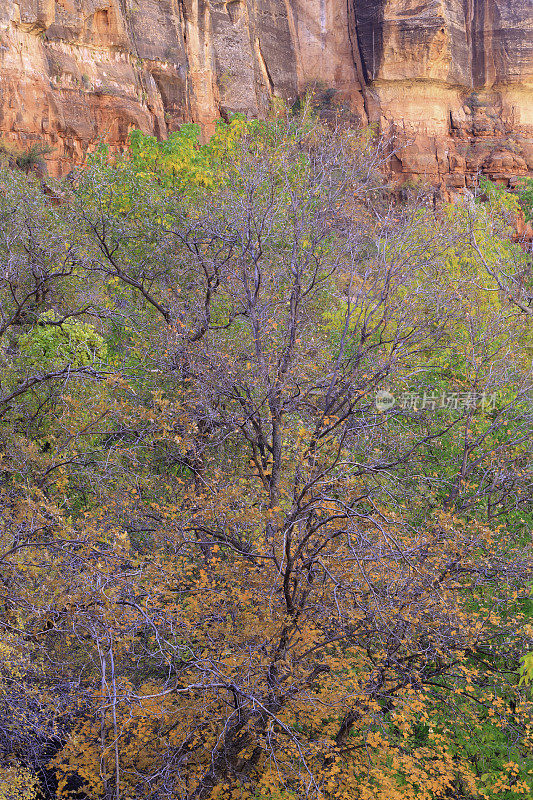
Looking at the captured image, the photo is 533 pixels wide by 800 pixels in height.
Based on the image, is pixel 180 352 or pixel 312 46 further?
pixel 312 46

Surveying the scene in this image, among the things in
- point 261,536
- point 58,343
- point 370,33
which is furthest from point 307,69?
point 261,536

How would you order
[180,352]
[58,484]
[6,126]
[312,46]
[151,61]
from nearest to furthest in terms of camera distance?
1. [58,484]
2. [180,352]
3. [6,126]
4. [151,61]
5. [312,46]

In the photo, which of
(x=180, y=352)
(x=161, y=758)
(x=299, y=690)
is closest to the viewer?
(x=299, y=690)

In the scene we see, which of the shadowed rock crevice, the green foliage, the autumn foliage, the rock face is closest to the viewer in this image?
the autumn foliage

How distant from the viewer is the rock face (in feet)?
128

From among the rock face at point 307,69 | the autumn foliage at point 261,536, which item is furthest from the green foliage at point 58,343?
the rock face at point 307,69

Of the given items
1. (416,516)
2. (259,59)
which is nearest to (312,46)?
(259,59)

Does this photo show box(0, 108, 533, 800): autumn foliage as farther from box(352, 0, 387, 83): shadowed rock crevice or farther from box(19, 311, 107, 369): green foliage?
box(352, 0, 387, 83): shadowed rock crevice

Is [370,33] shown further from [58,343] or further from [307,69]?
[58,343]

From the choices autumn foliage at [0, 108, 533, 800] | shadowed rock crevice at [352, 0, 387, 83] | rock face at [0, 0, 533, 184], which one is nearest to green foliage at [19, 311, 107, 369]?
autumn foliage at [0, 108, 533, 800]

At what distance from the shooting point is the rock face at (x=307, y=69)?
38.9m

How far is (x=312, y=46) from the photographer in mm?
54812

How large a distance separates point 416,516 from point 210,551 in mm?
3646

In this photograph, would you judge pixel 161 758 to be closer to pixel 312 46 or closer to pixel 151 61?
pixel 151 61
